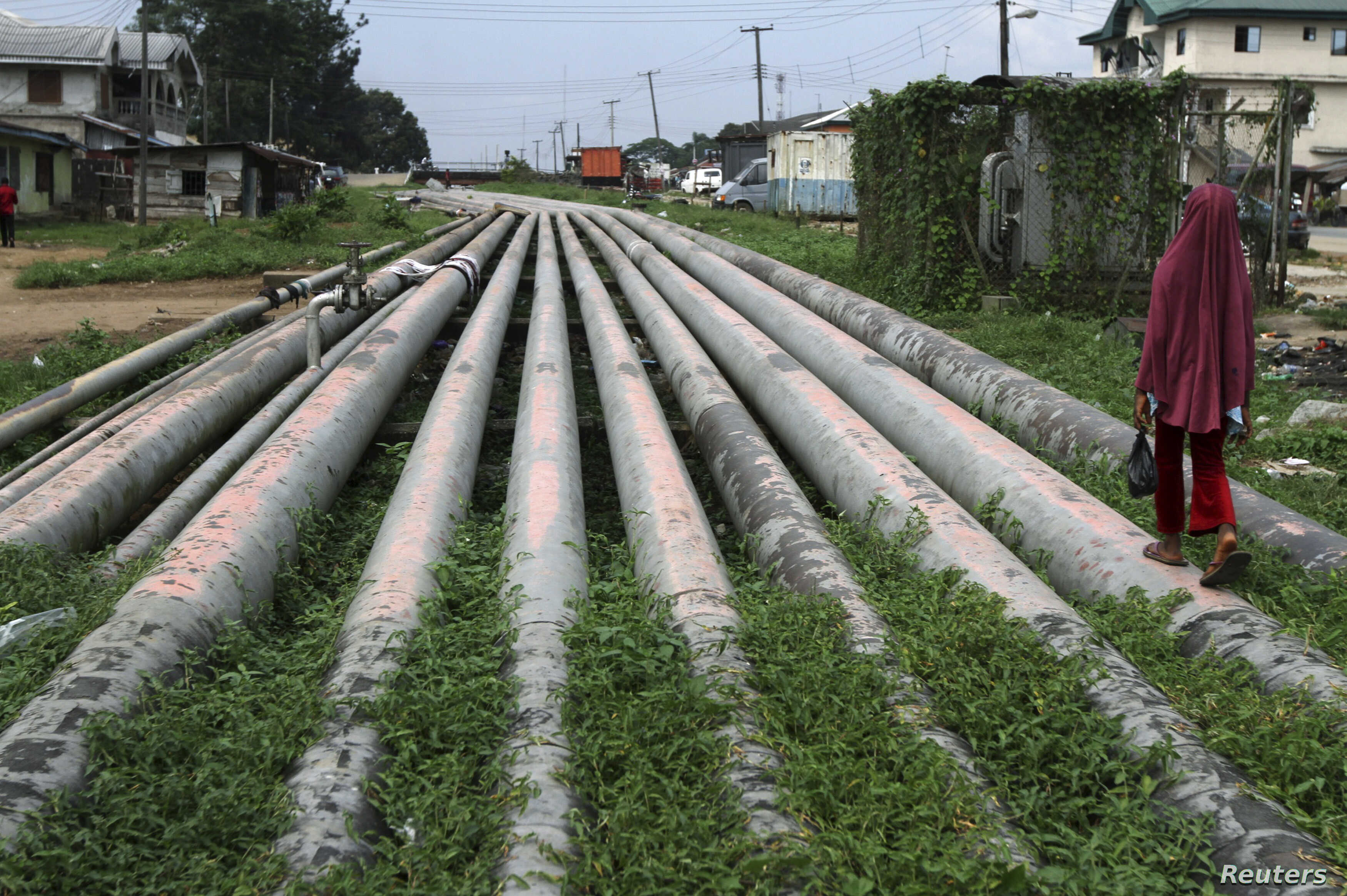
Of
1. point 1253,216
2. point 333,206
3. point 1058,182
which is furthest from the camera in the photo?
point 333,206

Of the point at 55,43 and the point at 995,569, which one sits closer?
the point at 995,569

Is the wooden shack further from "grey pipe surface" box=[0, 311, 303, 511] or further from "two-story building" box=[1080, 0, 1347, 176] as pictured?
"two-story building" box=[1080, 0, 1347, 176]

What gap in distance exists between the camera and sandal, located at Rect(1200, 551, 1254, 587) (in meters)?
3.08

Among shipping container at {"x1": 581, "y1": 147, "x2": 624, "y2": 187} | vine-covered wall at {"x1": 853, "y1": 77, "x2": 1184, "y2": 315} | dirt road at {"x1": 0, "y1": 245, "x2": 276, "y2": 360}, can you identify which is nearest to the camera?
vine-covered wall at {"x1": 853, "y1": 77, "x2": 1184, "y2": 315}

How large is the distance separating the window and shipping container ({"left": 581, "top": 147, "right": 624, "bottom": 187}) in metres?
19.4

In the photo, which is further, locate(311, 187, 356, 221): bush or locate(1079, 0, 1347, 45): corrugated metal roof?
locate(1079, 0, 1347, 45): corrugated metal roof

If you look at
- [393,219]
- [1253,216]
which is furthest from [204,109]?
[1253,216]

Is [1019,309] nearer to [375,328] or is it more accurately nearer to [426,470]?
[375,328]

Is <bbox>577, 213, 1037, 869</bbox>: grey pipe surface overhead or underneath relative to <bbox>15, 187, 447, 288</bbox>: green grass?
underneath

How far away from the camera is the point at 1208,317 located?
333cm

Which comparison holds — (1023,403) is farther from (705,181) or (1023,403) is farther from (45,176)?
(705,181)

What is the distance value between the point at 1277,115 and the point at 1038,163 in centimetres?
239

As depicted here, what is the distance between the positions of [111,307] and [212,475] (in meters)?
8.91

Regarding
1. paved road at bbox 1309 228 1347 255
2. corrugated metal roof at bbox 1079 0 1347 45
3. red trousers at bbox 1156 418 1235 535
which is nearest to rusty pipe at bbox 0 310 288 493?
red trousers at bbox 1156 418 1235 535
